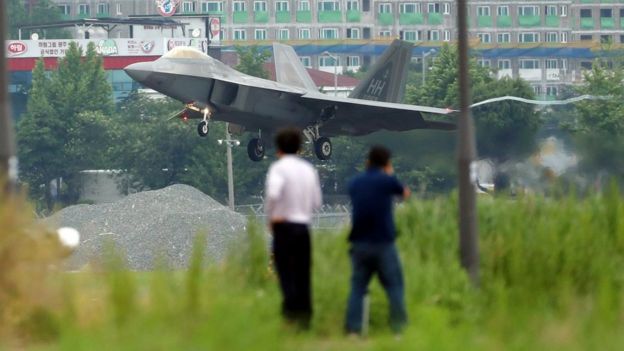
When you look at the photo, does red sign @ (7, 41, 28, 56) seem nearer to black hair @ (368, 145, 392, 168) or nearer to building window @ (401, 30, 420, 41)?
Answer: building window @ (401, 30, 420, 41)

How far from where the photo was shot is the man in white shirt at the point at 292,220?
554 inches

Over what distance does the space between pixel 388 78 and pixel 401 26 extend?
102 m

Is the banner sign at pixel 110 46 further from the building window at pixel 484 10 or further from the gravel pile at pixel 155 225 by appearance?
the gravel pile at pixel 155 225

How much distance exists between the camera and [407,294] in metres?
15.9

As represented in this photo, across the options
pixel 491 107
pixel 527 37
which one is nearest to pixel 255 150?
pixel 491 107

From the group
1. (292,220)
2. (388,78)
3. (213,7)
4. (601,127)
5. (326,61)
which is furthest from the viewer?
(326,61)

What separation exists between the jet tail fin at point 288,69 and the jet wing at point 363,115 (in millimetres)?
3464

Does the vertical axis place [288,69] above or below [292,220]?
above

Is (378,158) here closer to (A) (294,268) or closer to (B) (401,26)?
(A) (294,268)

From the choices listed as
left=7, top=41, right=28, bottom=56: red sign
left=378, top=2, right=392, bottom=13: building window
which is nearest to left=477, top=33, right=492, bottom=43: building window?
left=378, top=2, right=392, bottom=13: building window

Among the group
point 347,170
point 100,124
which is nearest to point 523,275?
point 347,170

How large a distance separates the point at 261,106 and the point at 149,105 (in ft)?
176

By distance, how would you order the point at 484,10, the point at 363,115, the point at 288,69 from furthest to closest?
1. the point at 484,10
2. the point at 288,69
3. the point at 363,115

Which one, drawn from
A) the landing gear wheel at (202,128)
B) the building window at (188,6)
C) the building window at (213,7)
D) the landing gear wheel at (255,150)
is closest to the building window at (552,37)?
the building window at (213,7)
